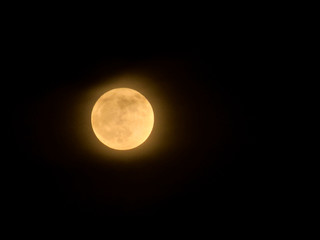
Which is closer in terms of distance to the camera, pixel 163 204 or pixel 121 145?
pixel 121 145

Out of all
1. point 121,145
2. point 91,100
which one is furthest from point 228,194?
point 91,100

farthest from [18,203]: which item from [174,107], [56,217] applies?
[174,107]

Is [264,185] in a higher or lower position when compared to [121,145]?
lower

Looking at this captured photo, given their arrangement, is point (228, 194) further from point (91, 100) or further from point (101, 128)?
point (91, 100)

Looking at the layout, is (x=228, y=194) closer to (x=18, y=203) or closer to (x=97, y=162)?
(x=97, y=162)

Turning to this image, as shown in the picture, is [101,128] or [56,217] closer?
[101,128]

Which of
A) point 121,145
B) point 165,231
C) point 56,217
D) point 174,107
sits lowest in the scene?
point 165,231

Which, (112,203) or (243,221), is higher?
(112,203)
